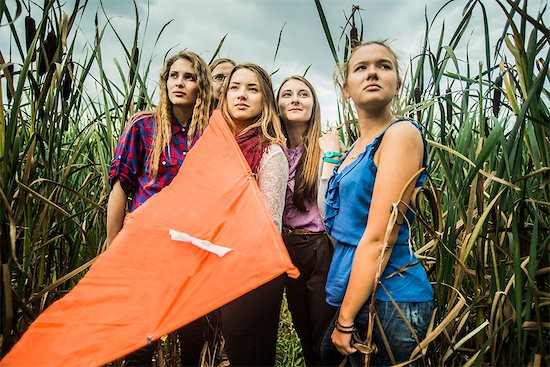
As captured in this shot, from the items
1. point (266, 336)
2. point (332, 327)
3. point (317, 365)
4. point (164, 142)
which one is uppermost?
point (164, 142)

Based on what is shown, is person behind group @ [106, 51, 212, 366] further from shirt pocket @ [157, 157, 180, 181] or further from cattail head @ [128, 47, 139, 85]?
cattail head @ [128, 47, 139, 85]

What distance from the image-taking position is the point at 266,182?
4.36ft

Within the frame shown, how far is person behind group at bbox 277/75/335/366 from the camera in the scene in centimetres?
168

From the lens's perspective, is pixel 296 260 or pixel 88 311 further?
pixel 296 260

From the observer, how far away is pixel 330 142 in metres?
1.66

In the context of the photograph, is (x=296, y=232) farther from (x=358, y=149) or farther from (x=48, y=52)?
(x=48, y=52)

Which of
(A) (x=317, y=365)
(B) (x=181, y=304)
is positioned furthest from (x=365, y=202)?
(A) (x=317, y=365)

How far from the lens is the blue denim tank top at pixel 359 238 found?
956 mm

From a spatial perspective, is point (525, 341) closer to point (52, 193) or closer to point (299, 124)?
point (299, 124)

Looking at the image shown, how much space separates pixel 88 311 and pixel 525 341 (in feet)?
3.83

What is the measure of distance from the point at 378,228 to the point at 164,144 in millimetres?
927

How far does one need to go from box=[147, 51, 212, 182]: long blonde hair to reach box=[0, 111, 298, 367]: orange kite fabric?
0.18m

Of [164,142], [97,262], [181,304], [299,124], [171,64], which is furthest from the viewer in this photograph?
[299,124]

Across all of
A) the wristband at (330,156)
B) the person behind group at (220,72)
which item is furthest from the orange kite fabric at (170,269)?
the person behind group at (220,72)
